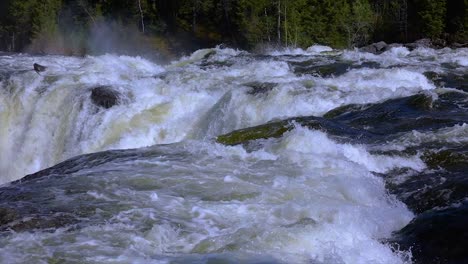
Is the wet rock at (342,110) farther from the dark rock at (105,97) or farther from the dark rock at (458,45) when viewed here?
the dark rock at (458,45)

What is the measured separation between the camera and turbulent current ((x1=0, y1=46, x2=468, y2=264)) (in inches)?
215

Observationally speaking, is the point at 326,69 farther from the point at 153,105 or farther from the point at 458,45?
the point at 458,45

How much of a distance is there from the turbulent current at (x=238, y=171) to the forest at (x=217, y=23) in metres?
20.1

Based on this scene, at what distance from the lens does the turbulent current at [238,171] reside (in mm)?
5449

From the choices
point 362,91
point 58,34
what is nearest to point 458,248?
point 362,91

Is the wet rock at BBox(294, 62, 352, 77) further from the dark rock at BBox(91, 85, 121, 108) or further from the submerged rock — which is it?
the submerged rock

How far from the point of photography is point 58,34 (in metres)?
40.4

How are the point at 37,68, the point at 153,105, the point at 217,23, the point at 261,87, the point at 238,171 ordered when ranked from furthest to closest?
the point at 217,23 < the point at 37,68 < the point at 153,105 < the point at 261,87 < the point at 238,171

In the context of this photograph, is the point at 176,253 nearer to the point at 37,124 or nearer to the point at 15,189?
the point at 15,189

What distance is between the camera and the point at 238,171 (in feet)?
26.0

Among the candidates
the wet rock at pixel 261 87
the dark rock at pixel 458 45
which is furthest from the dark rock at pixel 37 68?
the dark rock at pixel 458 45

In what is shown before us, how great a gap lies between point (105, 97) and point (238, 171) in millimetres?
7001

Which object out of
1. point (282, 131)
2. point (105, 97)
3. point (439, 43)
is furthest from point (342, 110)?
point (439, 43)

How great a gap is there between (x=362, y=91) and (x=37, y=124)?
27.7 feet
